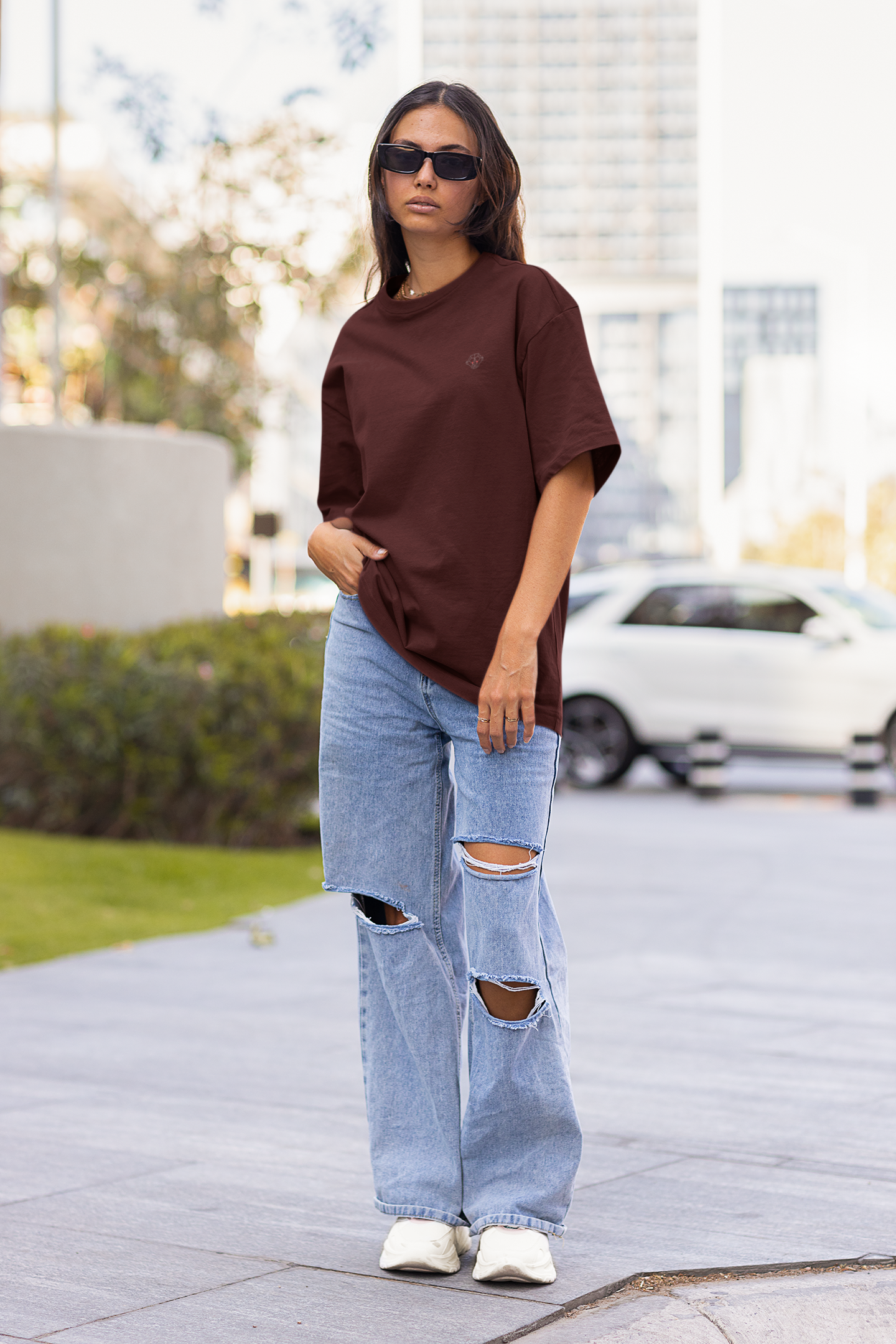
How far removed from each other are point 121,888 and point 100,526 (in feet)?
10.3

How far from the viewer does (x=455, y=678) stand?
292cm

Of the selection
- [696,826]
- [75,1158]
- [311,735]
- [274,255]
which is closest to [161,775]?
[311,735]

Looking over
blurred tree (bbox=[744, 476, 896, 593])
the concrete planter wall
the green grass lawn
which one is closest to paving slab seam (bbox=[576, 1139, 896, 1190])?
the green grass lawn

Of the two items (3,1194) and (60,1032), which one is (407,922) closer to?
(3,1194)

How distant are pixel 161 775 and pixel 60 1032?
405 cm

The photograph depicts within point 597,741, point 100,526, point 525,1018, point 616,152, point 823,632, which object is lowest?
point 597,741

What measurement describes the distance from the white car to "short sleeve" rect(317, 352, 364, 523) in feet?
34.3

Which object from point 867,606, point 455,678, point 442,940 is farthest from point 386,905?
point 867,606

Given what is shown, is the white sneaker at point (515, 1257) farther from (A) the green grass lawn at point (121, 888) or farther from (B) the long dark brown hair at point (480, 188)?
(A) the green grass lawn at point (121, 888)

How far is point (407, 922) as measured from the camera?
3.04 meters

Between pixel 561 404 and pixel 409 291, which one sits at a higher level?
pixel 409 291

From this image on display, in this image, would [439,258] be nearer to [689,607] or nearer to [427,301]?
[427,301]

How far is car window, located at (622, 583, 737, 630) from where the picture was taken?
14055 mm

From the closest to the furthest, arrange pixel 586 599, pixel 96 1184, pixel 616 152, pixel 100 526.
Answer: pixel 96 1184
pixel 100 526
pixel 586 599
pixel 616 152
